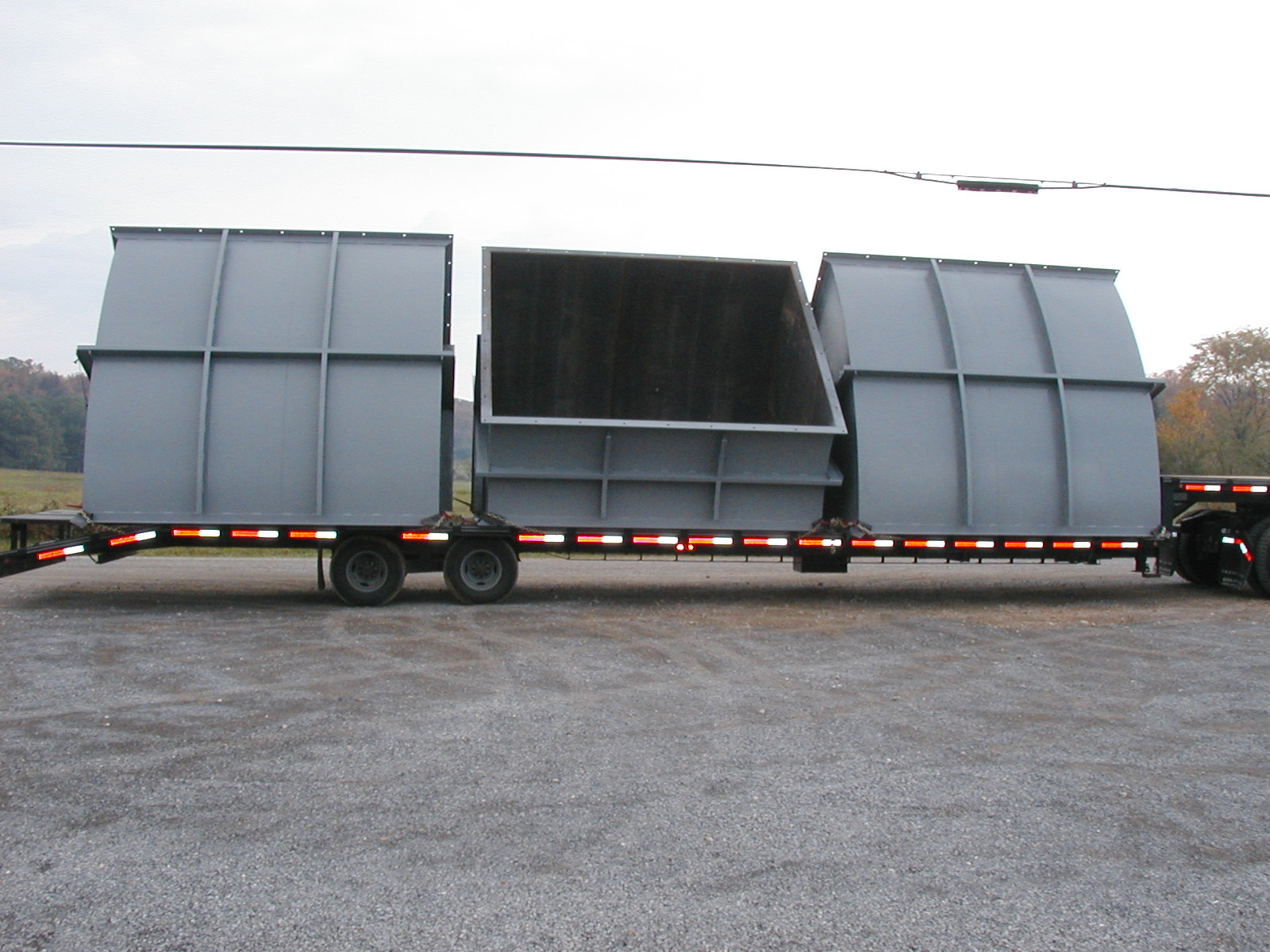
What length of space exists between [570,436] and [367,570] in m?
2.56

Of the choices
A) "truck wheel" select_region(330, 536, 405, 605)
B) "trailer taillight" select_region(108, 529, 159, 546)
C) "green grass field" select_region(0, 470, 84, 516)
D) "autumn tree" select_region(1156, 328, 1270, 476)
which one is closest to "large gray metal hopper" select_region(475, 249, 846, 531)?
"truck wheel" select_region(330, 536, 405, 605)

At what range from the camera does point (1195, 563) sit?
12344 millimetres

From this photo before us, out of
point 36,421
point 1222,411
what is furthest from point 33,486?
point 1222,411

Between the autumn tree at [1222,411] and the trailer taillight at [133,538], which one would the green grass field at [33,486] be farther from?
the autumn tree at [1222,411]

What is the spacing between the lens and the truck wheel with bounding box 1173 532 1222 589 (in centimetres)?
1220

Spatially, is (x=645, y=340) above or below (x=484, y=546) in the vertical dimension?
above

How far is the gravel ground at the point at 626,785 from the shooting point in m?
3.29

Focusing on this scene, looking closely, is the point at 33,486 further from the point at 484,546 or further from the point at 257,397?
the point at 484,546

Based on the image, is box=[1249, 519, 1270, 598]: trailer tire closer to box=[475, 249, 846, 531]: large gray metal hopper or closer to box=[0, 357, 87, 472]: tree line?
box=[475, 249, 846, 531]: large gray metal hopper

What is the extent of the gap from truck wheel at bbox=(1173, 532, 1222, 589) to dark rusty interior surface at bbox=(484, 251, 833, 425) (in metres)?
5.58

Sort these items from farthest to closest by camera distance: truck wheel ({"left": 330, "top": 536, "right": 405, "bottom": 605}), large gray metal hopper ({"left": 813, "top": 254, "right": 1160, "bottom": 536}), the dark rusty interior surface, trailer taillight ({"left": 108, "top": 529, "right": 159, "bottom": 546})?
the dark rusty interior surface
large gray metal hopper ({"left": 813, "top": 254, "right": 1160, "bottom": 536})
truck wheel ({"left": 330, "top": 536, "right": 405, "bottom": 605})
trailer taillight ({"left": 108, "top": 529, "right": 159, "bottom": 546})

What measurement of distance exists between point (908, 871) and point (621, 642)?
4.62 metres

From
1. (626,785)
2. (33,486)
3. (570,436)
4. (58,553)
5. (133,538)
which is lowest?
(626,785)

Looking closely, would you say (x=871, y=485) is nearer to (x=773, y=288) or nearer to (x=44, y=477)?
(x=773, y=288)
